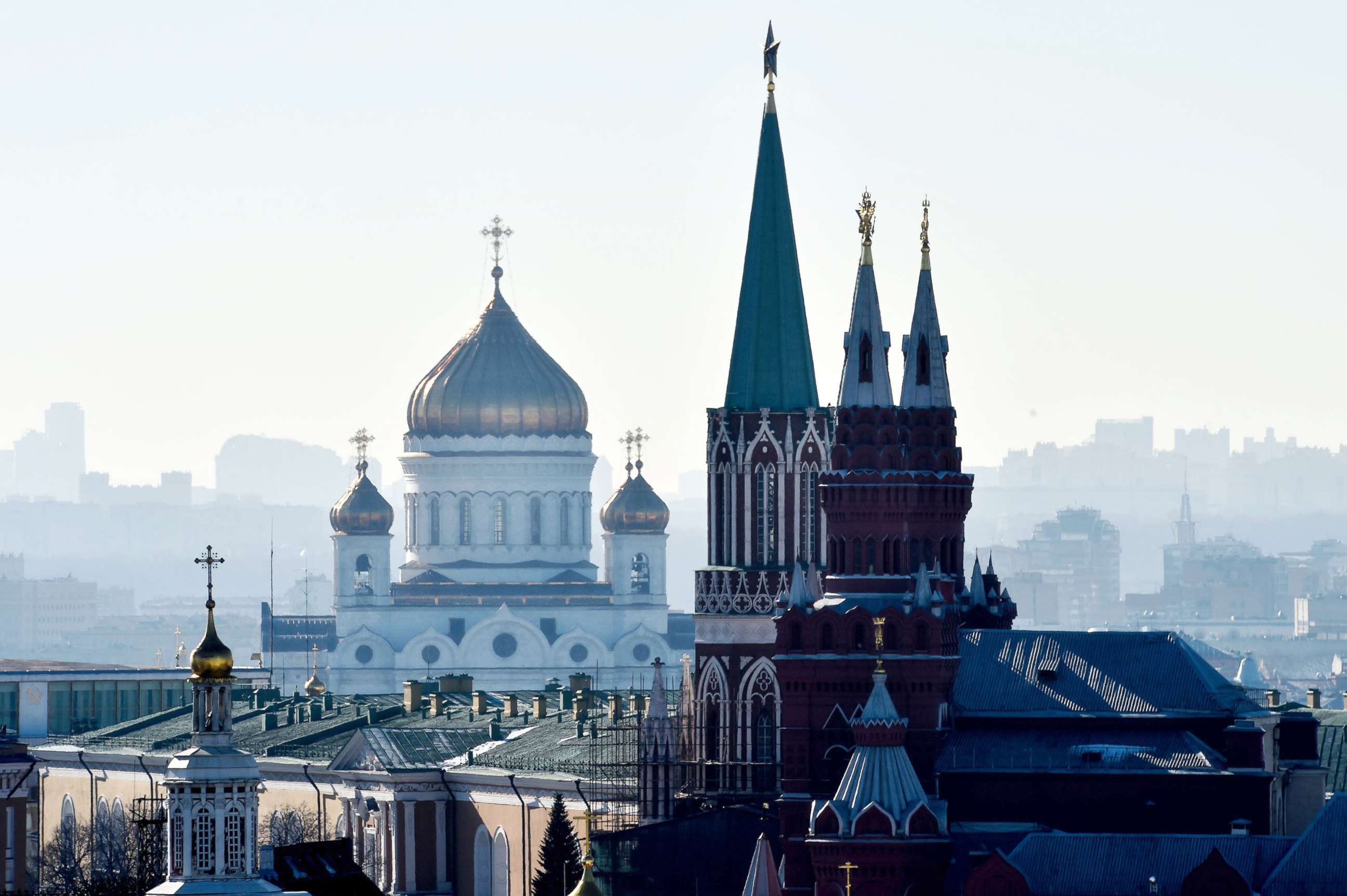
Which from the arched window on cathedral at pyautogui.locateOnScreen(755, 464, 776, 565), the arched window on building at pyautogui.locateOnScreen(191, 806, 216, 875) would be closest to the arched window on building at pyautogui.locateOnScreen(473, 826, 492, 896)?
the arched window on cathedral at pyautogui.locateOnScreen(755, 464, 776, 565)

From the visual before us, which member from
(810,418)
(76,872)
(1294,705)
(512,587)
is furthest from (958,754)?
(512,587)

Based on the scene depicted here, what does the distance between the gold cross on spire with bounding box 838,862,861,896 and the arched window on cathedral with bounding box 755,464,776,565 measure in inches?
580

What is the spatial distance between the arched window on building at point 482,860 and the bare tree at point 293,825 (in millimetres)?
4123

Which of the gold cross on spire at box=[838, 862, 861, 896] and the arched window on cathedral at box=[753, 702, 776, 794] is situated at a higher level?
the arched window on cathedral at box=[753, 702, 776, 794]

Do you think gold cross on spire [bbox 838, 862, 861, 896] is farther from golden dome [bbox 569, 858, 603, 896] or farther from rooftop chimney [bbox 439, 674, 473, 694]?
rooftop chimney [bbox 439, 674, 473, 694]

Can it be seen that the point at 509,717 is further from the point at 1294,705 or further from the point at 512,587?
the point at 512,587

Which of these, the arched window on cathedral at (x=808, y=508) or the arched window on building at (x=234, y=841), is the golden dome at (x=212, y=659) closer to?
the arched window on building at (x=234, y=841)

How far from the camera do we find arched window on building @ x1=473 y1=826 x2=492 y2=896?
130375 mm

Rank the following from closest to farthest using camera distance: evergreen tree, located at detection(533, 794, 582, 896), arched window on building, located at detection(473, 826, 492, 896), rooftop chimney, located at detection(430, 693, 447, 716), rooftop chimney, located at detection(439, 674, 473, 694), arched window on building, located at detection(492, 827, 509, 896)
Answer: evergreen tree, located at detection(533, 794, 582, 896), arched window on building, located at detection(492, 827, 509, 896), arched window on building, located at detection(473, 826, 492, 896), rooftop chimney, located at detection(430, 693, 447, 716), rooftop chimney, located at detection(439, 674, 473, 694)

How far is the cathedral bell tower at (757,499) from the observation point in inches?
4333

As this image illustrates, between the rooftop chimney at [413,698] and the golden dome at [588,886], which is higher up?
the rooftop chimney at [413,698]

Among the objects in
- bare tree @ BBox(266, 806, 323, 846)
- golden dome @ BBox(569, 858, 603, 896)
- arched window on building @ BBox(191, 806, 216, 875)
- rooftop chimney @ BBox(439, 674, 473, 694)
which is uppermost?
rooftop chimney @ BBox(439, 674, 473, 694)

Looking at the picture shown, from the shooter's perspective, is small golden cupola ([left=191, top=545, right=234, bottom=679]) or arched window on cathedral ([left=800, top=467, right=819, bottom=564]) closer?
small golden cupola ([left=191, top=545, right=234, bottom=679])

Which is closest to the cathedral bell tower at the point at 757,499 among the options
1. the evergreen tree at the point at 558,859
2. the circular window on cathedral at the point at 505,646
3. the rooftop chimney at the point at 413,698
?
the evergreen tree at the point at 558,859
